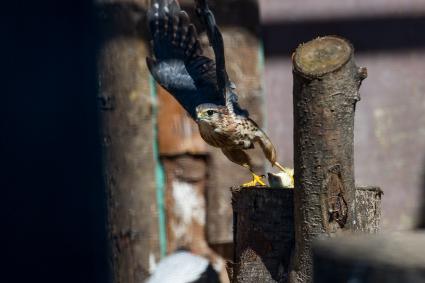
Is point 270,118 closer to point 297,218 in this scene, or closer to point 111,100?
point 111,100

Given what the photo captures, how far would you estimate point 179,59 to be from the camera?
415 cm

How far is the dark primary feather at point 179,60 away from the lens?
4047 mm

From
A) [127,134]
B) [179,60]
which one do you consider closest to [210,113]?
[179,60]

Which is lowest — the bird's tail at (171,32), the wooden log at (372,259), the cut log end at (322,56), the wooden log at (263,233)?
the wooden log at (263,233)

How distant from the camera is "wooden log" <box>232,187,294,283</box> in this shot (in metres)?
2.98

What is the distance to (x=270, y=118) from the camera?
4789 millimetres

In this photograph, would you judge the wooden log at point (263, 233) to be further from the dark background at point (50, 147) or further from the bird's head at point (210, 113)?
the dark background at point (50, 147)

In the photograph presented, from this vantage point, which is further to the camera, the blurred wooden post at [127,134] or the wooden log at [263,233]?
the blurred wooden post at [127,134]

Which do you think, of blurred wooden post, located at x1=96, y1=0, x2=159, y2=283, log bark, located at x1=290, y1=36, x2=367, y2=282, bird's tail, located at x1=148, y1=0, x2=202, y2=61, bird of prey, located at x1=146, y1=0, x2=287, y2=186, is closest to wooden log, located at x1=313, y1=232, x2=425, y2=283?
log bark, located at x1=290, y1=36, x2=367, y2=282

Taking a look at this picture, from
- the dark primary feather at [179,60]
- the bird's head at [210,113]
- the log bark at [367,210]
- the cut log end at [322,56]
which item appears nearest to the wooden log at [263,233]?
the log bark at [367,210]

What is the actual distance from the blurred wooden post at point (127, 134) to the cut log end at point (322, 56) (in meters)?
1.88

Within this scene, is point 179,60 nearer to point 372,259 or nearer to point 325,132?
point 325,132

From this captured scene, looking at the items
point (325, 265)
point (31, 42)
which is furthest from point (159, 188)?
point (325, 265)

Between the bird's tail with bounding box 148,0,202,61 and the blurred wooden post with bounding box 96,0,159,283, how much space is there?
11.6 inches
